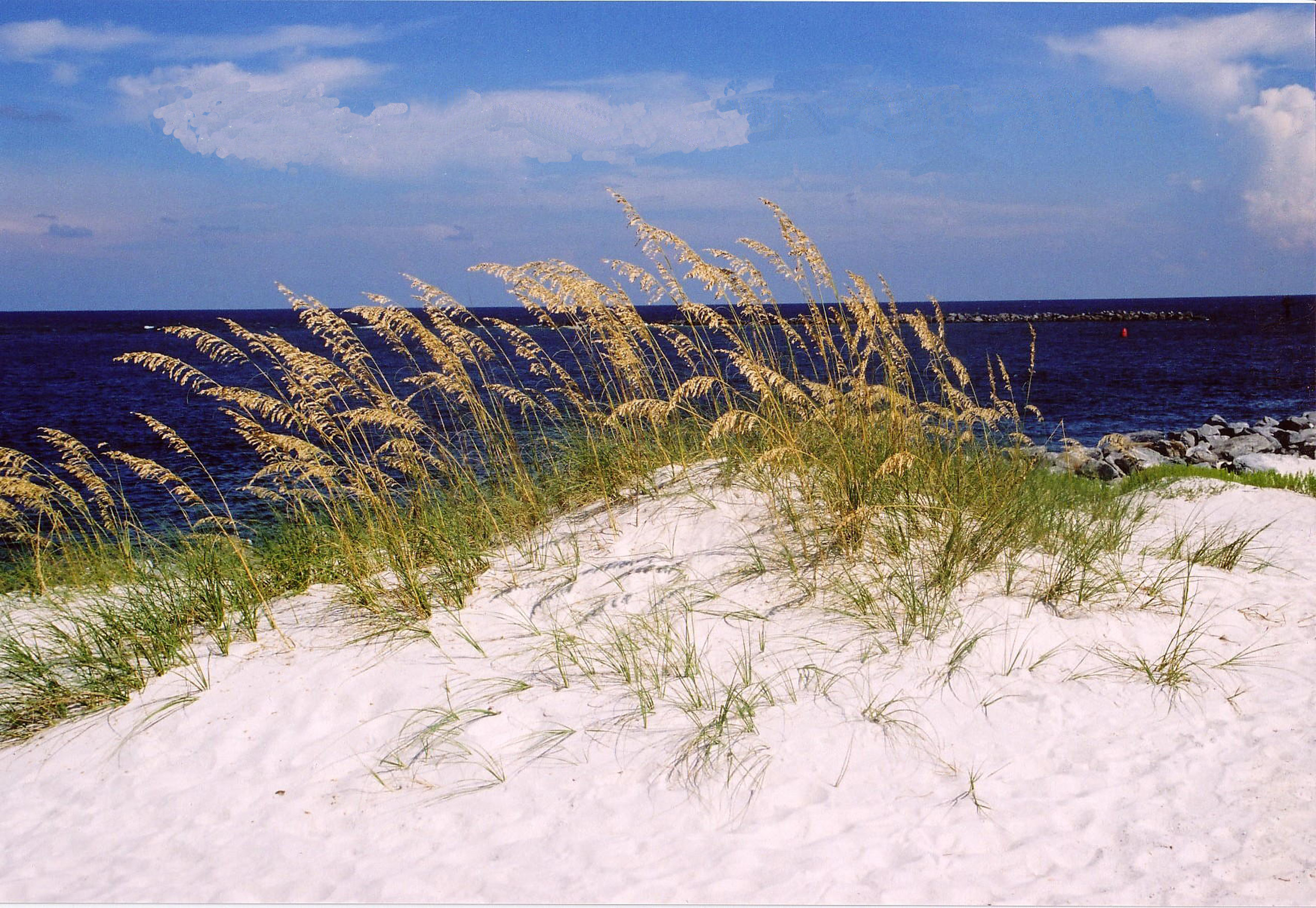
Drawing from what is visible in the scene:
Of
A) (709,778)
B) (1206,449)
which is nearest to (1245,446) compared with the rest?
(1206,449)

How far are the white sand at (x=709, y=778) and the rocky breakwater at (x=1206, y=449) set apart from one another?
3.80m

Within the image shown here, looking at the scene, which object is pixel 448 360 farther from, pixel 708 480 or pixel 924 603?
pixel 924 603

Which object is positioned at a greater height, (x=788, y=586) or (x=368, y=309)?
(x=368, y=309)

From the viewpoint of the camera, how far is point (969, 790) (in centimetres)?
332

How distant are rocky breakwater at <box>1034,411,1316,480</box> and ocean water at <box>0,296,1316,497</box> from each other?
2.37 m

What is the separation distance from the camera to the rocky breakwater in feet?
34.4

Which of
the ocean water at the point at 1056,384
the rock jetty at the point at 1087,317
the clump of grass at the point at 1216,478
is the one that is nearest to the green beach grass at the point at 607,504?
the clump of grass at the point at 1216,478

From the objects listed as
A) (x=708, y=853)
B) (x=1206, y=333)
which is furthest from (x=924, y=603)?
Result: (x=1206, y=333)

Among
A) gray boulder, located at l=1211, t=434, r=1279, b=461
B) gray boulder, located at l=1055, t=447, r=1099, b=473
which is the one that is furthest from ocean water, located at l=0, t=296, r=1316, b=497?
gray boulder, located at l=1055, t=447, r=1099, b=473

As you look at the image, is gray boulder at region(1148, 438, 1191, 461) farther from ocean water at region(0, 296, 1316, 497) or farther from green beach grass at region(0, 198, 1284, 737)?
green beach grass at region(0, 198, 1284, 737)

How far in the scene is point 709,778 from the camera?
3.45m

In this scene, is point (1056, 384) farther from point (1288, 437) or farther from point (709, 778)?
point (709, 778)

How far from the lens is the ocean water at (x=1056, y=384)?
1947cm

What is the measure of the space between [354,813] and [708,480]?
3.12 metres
